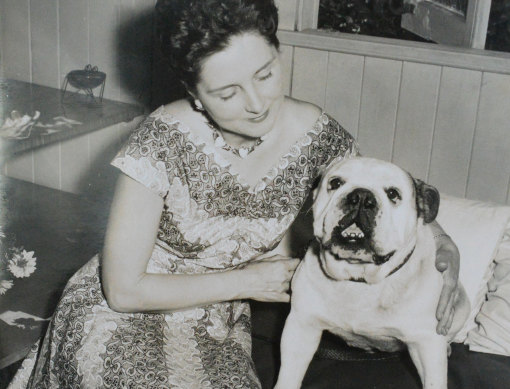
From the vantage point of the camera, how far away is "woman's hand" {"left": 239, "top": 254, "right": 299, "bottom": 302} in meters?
1.72

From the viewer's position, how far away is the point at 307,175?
71.6 inches

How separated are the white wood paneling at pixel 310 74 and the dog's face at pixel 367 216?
45.8 inches

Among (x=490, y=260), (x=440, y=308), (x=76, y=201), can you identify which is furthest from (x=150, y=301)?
(x=76, y=201)

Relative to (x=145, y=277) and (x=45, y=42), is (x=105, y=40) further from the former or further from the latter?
(x=145, y=277)

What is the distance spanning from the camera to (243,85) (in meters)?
1.56

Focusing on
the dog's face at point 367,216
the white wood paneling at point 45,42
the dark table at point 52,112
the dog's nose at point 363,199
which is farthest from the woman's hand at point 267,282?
the white wood paneling at point 45,42

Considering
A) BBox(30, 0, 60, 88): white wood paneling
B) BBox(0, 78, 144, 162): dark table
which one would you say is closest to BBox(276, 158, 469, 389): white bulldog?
BBox(0, 78, 144, 162): dark table

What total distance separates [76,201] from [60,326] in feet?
5.93

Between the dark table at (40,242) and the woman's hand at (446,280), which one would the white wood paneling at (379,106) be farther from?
the dark table at (40,242)

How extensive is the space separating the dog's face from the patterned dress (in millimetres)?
268

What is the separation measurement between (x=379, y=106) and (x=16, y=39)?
6.85ft

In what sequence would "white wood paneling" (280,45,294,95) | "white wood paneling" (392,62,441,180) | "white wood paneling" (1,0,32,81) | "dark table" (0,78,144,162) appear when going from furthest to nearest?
"white wood paneling" (1,0,32,81) < "dark table" (0,78,144,162) < "white wood paneling" (280,45,294,95) < "white wood paneling" (392,62,441,180)

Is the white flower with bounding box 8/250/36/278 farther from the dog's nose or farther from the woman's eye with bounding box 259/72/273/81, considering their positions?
the dog's nose

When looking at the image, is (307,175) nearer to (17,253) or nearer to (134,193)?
(134,193)
